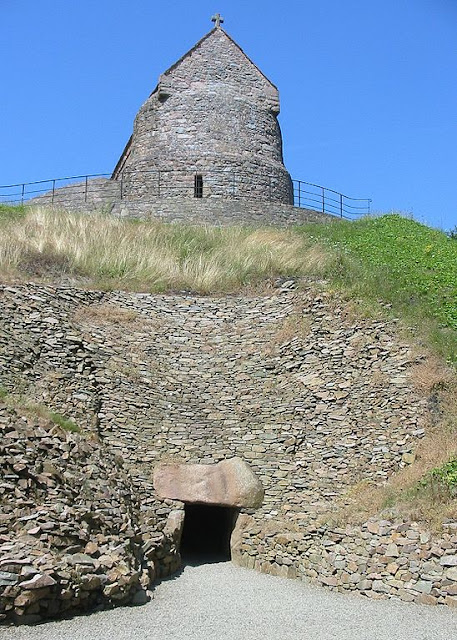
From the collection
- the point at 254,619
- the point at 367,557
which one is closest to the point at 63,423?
the point at 254,619

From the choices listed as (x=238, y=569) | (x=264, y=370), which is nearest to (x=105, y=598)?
(x=238, y=569)

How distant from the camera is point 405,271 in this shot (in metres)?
19.2

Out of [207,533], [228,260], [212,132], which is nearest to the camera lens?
[207,533]

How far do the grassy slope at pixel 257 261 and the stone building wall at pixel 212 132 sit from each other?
10.4 feet

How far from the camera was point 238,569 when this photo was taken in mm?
13352

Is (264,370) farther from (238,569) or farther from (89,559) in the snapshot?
(89,559)

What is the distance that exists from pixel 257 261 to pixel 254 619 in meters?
11.4

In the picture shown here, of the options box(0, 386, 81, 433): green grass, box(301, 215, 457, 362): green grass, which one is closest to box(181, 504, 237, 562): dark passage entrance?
box(0, 386, 81, 433): green grass

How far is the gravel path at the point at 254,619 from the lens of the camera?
942 centimetres

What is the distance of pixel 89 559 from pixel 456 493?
551 centimetres

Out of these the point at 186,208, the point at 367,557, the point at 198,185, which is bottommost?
the point at 367,557

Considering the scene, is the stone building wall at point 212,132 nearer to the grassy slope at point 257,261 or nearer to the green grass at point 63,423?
the grassy slope at point 257,261

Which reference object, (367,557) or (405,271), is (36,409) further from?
(405,271)

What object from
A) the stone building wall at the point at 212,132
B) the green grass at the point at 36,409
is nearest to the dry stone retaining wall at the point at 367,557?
the green grass at the point at 36,409
